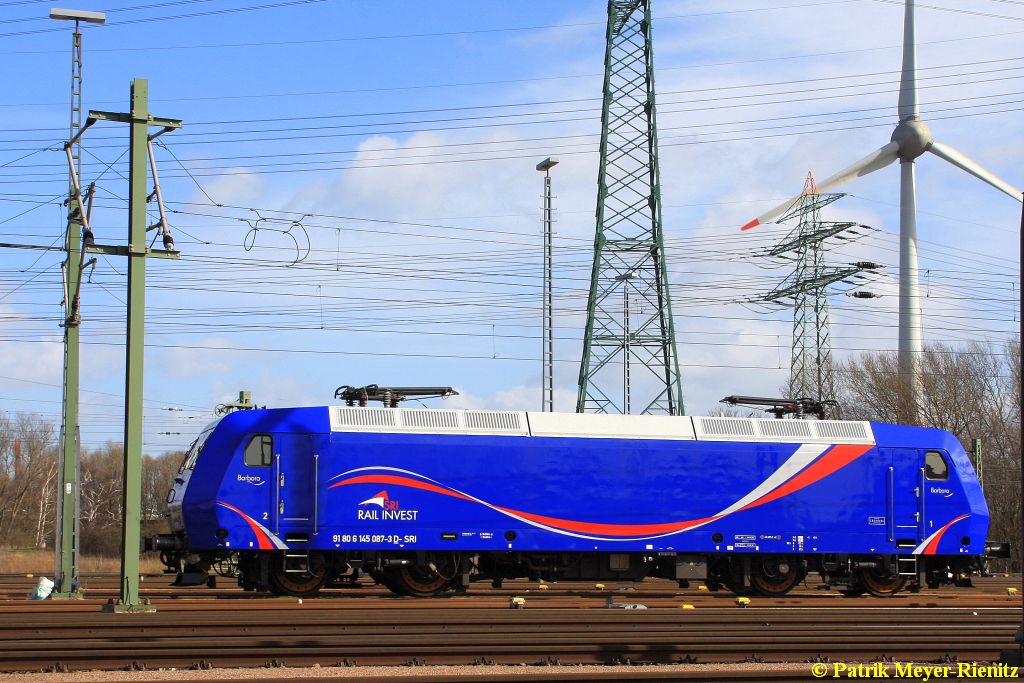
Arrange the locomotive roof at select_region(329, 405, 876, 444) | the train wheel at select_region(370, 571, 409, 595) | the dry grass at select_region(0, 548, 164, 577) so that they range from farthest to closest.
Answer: the dry grass at select_region(0, 548, 164, 577), the train wheel at select_region(370, 571, 409, 595), the locomotive roof at select_region(329, 405, 876, 444)

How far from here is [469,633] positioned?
17.4 m

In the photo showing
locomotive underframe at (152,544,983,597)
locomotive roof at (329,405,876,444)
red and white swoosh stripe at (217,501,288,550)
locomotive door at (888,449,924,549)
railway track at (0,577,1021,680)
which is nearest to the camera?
railway track at (0,577,1021,680)

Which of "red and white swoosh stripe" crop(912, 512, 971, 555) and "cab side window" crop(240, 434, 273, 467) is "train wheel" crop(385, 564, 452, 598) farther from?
"red and white swoosh stripe" crop(912, 512, 971, 555)

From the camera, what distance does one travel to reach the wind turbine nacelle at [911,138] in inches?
2547

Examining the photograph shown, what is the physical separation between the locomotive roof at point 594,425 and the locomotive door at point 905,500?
0.89 metres

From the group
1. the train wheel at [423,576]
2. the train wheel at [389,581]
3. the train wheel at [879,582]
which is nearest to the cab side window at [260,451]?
the train wheel at [389,581]

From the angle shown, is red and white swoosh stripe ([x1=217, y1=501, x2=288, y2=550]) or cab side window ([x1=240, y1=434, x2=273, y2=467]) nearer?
red and white swoosh stripe ([x1=217, y1=501, x2=288, y2=550])

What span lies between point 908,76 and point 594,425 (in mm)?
48270

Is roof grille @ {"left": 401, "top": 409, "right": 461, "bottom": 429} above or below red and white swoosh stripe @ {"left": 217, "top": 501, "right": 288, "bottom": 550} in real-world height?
above

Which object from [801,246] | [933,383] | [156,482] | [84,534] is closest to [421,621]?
[801,246]

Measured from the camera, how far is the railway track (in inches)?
607

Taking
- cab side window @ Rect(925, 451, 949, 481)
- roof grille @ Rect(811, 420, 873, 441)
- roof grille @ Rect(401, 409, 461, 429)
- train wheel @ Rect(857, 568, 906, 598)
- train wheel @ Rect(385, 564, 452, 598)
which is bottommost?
train wheel @ Rect(857, 568, 906, 598)

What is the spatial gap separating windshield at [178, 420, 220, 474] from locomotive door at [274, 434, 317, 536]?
1593 mm

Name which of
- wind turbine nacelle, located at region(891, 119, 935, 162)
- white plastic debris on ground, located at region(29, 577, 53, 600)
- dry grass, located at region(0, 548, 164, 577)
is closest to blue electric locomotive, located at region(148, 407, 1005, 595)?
white plastic debris on ground, located at region(29, 577, 53, 600)
